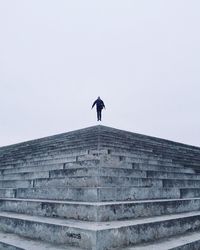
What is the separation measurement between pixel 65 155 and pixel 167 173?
2.60 m

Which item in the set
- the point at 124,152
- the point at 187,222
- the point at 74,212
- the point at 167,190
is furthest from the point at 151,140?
the point at 74,212

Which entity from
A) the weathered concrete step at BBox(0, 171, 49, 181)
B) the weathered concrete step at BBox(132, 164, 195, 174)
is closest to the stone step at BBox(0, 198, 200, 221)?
the weathered concrete step at BBox(0, 171, 49, 181)

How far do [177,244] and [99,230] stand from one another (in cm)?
131

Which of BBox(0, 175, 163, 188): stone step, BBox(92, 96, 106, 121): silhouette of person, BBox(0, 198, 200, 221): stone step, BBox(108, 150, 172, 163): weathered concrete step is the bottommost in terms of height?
BBox(0, 198, 200, 221): stone step

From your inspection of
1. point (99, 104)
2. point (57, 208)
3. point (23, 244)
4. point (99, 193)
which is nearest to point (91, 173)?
point (99, 193)

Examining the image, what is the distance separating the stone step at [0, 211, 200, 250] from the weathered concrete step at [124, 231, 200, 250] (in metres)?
0.12

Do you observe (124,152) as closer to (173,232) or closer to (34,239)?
(173,232)

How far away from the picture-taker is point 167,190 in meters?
5.81

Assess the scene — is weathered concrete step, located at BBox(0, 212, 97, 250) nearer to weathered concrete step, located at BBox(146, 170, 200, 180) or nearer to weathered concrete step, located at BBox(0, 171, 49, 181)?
weathered concrete step, located at BBox(0, 171, 49, 181)

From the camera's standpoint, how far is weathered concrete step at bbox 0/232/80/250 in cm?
362

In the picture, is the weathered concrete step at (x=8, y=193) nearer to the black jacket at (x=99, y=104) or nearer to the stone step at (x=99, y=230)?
the stone step at (x=99, y=230)

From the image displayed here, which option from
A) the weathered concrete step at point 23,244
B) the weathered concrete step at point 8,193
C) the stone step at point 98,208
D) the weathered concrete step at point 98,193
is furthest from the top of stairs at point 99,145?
the weathered concrete step at point 23,244

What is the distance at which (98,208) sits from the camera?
3.85m

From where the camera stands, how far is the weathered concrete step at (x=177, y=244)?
362 centimetres
